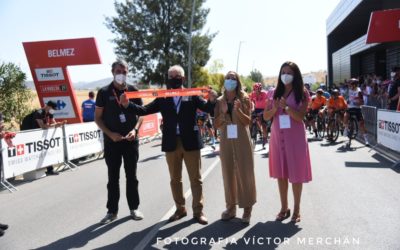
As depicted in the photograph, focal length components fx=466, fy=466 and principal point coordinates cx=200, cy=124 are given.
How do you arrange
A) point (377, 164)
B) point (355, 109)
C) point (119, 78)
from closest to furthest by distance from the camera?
point (119, 78) → point (377, 164) → point (355, 109)

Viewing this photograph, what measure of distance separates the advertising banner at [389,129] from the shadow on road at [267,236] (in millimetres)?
6520

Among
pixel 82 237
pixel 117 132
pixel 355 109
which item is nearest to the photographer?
pixel 82 237

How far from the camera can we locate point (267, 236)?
540cm

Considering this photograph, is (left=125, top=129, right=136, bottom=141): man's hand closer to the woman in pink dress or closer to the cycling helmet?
the woman in pink dress

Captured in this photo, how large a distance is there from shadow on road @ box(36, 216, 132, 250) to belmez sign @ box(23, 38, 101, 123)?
34.2ft

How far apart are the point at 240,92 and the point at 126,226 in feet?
Result: 7.52

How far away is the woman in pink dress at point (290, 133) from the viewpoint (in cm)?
585

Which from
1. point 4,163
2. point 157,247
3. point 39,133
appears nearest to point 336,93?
point 39,133

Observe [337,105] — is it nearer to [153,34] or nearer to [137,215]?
[137,215]

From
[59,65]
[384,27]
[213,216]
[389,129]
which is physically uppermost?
[384,27]

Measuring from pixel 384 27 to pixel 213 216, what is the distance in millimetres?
10714

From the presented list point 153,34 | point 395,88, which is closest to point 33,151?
point 395,88

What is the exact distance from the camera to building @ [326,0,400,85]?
30.7m

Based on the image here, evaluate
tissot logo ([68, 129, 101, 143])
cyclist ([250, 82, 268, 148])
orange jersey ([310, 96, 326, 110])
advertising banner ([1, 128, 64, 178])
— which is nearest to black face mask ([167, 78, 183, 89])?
advertising banner ([1, 128, 64, 178])
